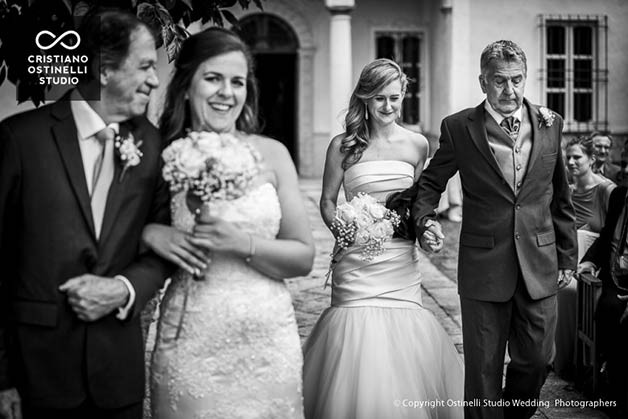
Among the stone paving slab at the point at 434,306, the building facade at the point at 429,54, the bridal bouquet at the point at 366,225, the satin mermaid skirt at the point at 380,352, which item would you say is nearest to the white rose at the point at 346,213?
the bridal bouquet at the point at 366,225

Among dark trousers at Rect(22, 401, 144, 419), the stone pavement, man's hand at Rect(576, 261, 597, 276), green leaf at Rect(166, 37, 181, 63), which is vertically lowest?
the stone pavement

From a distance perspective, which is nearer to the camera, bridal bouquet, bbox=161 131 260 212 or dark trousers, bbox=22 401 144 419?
dark trousers, bbox=22 401 144 419

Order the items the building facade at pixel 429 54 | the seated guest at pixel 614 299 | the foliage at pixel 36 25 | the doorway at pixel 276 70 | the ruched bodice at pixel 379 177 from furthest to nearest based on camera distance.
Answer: the doorway at pixel 276 70, the building facade at pixel 429 54, the ruched bodice at pixel 379 177, the seated guest at pixel 614 299, the foliage at pixel 36 25

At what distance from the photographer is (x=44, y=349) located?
9.11 feet

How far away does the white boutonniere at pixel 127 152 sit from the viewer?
9.43 feet

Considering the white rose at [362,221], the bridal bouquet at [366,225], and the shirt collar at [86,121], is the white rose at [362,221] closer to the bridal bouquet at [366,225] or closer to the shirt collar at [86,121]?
the bridal bouquet at [366,225]

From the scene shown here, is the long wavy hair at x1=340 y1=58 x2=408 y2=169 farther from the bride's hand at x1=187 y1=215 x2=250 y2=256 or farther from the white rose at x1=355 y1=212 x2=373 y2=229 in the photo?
the bride's hand at x1=187 y1=215 x2=250 y2=256

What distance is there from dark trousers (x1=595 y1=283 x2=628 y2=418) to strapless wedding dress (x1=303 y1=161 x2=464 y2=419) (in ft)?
3.06

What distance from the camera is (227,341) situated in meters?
3.15

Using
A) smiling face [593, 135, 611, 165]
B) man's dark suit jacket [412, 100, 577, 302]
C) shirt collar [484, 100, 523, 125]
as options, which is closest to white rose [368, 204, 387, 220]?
man's dark suit jacket [412, 100, 577, 302]

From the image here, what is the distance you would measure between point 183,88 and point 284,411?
131cm

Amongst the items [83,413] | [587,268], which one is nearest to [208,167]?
[83,413]

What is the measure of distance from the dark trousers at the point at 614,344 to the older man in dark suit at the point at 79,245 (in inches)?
116

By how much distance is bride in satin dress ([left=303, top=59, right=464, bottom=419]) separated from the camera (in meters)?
4.32
